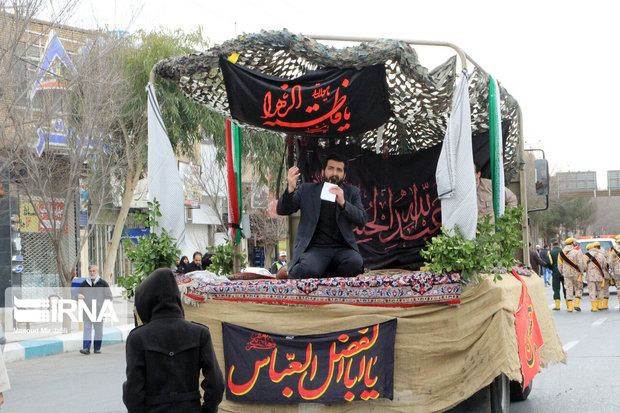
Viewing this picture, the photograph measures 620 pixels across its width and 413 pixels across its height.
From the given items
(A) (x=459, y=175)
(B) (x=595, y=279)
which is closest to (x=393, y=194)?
(A) (x=459, y=175)

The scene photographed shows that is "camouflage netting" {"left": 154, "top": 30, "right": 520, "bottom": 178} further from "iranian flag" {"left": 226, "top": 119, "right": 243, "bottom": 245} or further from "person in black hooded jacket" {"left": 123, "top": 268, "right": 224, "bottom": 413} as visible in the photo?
"person in black hooded jacket" {"left": 123, "top": 268, "right": 224, "bottom": 413}

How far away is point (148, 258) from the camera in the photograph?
6.72 meters

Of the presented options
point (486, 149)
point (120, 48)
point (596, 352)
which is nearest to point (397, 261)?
point (486, 149)

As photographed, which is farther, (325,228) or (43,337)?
(43,337)

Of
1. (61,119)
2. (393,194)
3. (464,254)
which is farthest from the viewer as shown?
(61,119)

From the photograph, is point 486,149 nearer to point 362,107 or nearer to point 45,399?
point 362,107

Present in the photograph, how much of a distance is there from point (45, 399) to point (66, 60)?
10.3 meters

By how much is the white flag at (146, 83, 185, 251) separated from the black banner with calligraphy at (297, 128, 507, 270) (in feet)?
8.12

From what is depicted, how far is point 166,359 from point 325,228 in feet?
10.1

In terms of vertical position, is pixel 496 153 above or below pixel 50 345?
above

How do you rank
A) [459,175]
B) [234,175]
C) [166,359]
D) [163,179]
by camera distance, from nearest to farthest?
[166,359]
[459,175]
[163,179]
[234,175]

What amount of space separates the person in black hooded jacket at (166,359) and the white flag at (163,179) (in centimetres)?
266

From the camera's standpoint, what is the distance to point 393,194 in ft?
31.5

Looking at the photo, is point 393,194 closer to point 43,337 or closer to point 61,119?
point 43,337
